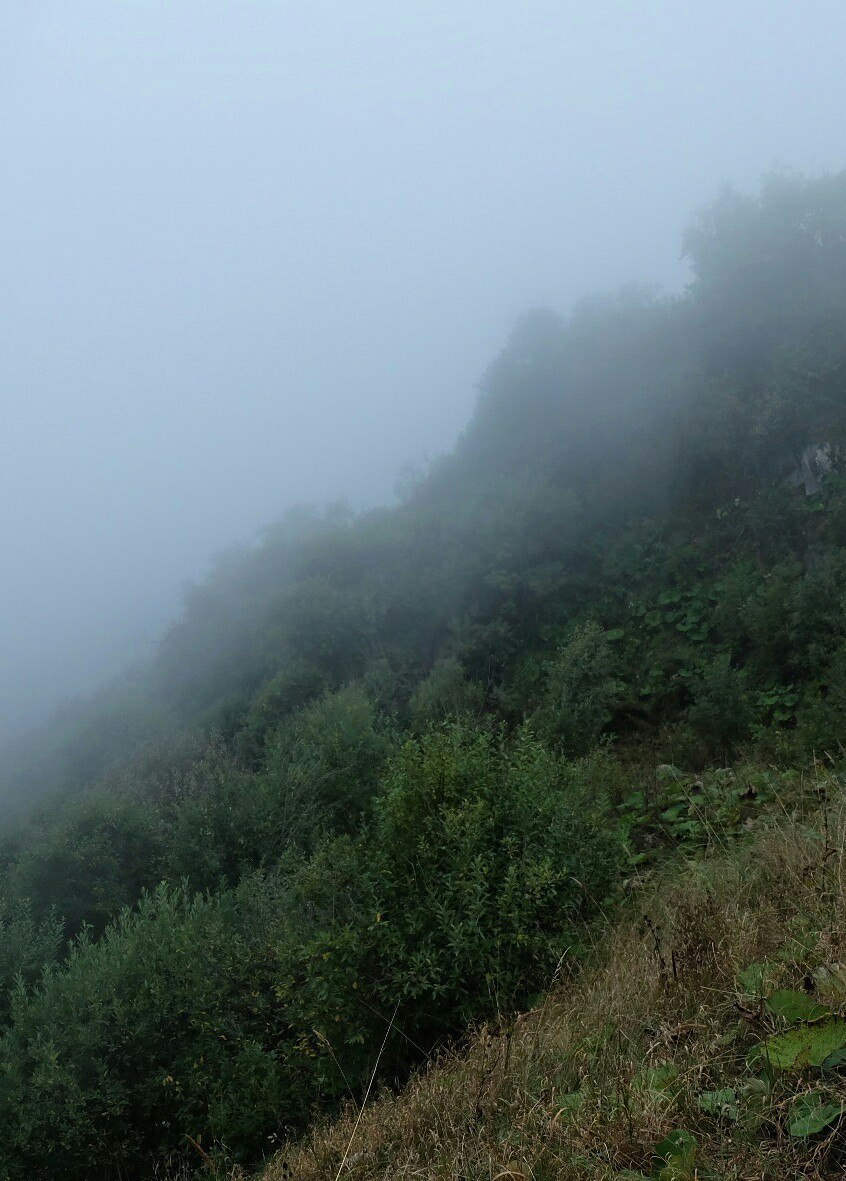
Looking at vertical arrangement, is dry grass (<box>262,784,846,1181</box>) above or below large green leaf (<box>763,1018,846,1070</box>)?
below

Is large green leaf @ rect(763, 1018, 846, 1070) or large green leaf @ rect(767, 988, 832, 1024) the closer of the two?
large green leaf @ rect(763, 1018, 846, 1070)

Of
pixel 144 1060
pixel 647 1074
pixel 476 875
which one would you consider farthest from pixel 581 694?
pixel 647 1074

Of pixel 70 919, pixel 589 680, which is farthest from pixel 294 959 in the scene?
pixel 589 680

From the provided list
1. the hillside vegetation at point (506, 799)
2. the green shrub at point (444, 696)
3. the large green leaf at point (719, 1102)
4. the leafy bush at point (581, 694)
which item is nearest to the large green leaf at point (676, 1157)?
the hillside vegetation at point (506, 799)

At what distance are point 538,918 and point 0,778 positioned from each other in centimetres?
2966

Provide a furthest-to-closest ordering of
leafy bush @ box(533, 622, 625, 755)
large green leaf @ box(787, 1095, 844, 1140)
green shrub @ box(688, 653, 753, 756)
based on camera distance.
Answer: leafy bush @ box(533, 622, 625, 755)
green shrub @ box(688, 653, 753, 756)
large green leaf @ box(787, 1095, 844, 1140)

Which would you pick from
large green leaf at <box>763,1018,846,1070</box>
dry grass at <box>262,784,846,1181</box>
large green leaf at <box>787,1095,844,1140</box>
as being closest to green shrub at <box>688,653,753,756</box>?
dry grass at <box>262,784,846,1181</box>

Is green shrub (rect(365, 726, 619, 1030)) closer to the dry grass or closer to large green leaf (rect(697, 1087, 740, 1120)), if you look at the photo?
the dry grass

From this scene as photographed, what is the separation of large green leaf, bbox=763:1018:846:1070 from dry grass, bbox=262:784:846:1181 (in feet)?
0.15

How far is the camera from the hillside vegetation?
2.54 meters

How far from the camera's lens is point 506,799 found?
5.48 metres

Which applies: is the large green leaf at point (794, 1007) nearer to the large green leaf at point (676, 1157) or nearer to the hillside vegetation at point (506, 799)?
the hillside vegetation at point (506, 799)

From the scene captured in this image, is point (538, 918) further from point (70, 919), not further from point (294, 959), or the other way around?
point (70, 919)

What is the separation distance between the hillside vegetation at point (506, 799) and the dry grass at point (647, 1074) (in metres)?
0.02
